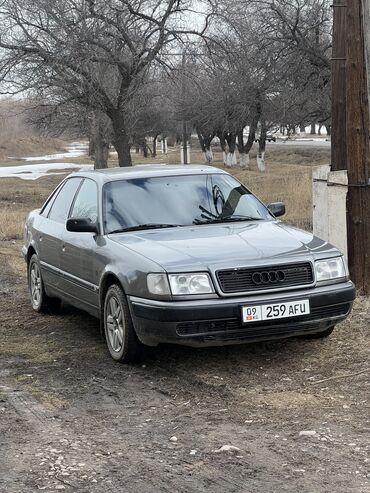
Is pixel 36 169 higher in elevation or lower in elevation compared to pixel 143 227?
lower

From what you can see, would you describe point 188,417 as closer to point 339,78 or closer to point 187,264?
point 187,264

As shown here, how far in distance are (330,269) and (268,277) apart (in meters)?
0.59

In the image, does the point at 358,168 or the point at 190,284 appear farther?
the point at 358,168

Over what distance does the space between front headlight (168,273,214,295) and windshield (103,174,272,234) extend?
1151mm

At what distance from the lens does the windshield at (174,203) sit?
6.77 meters

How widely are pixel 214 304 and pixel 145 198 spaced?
1.72m

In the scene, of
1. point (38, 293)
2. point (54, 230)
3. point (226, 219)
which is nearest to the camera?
point (226, 219)

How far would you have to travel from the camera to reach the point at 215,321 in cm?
555

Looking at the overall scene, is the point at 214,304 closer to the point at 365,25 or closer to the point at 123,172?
the point at 123,172

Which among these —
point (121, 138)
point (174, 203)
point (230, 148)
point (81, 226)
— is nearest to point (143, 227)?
point (174, 203)

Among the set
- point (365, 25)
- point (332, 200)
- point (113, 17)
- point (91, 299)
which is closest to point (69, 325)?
point (91, 299)

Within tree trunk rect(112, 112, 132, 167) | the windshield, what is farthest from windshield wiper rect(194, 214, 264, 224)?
tree trunk rect(112, 112, 132, 167)

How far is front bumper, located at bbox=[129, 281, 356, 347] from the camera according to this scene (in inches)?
218

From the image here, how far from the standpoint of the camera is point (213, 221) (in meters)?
6.82
